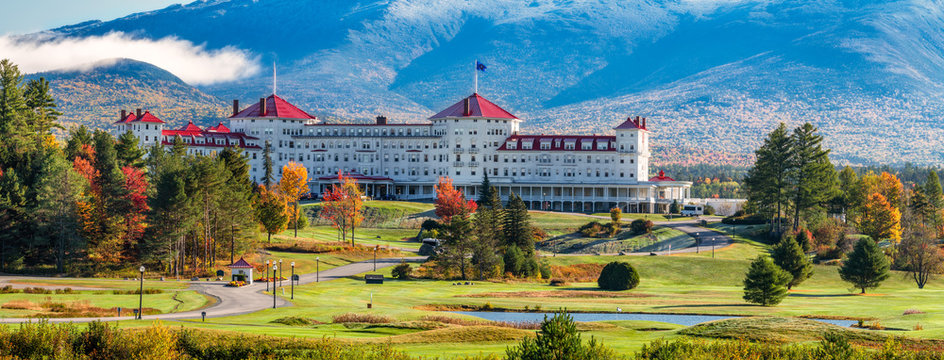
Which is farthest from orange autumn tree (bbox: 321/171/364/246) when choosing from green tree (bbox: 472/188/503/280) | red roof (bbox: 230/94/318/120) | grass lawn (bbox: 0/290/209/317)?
grass lawn (bbox: 0/290/209/317)

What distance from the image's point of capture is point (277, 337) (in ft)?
138

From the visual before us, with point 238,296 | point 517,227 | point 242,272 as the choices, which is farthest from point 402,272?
point 238,296

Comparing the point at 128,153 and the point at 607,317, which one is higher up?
the point at 128,153

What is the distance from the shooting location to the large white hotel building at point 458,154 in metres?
162

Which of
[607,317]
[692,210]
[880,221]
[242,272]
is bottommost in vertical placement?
[607,317]

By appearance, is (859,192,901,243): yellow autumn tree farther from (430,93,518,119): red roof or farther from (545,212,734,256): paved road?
(430,93,518,119): red roof

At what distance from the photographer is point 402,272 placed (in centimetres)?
9138

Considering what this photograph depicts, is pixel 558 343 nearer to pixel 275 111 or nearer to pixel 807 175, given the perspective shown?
pixel 807 175

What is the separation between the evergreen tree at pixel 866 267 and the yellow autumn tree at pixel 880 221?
1567 inches

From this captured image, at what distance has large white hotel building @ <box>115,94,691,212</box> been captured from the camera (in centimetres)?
16212

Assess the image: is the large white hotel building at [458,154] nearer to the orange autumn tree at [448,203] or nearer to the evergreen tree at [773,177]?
the orange autumn tree at [448,203]

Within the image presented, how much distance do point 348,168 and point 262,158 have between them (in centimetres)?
1533

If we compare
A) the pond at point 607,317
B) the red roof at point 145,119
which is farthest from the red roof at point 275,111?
the pond at point 607,317

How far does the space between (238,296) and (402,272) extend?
78.6ft
